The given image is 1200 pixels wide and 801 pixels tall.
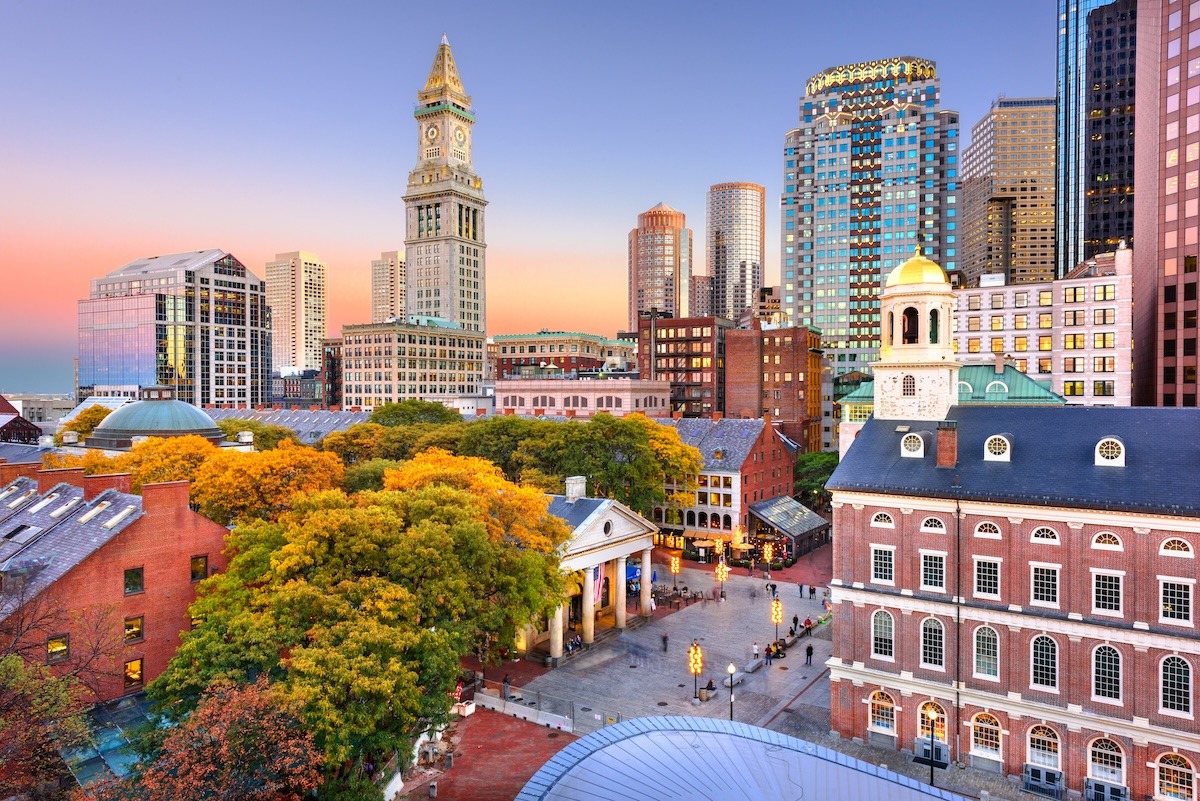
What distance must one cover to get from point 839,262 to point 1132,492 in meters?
154

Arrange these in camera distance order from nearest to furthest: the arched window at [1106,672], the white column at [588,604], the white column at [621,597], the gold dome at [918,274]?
the arched window at [1106,672] < the gold dome at [918,274] < the white column at [588,604] < the white column at [621,597]

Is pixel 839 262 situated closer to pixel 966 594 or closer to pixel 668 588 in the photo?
pixel 668 588

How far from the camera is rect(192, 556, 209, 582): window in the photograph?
41344 mm

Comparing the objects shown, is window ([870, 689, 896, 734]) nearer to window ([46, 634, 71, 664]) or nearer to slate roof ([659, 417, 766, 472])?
window ([46, 634, 71, 664])

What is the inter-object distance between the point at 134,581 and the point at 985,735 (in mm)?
44224

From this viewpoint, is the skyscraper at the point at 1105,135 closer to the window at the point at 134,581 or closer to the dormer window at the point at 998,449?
the dormer window at the point at 998,449

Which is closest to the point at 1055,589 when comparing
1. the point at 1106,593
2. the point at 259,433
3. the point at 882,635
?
the point at 1106,593

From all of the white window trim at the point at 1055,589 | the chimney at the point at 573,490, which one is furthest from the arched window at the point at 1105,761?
the chimney at the point at 573,490

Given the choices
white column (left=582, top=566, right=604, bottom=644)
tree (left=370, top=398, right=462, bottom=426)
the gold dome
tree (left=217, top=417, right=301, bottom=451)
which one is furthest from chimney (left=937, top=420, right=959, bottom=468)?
tree (left=370, top=398, right=462, bottom=426)

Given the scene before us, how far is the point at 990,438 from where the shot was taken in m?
40.2

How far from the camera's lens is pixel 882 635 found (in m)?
41.1

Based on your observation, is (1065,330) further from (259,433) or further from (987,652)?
(259,433)

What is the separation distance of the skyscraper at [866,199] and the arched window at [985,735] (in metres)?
139

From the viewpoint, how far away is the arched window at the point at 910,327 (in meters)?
49.1
